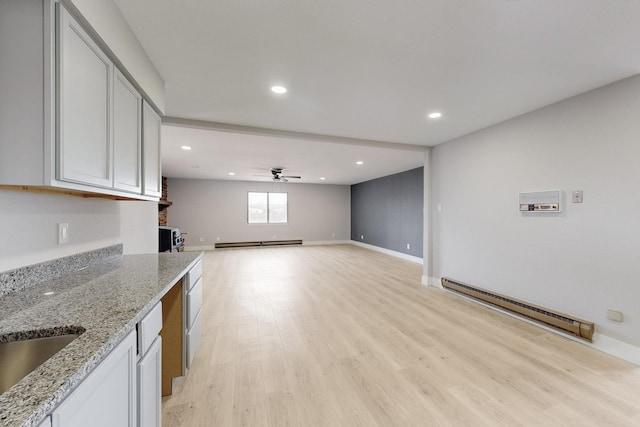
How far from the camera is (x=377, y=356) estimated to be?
230cm

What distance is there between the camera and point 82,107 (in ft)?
4.00

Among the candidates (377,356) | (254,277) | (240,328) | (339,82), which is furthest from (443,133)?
(254,277)

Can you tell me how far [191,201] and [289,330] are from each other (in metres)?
6.99

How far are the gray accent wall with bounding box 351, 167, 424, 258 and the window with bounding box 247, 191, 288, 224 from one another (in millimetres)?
2677

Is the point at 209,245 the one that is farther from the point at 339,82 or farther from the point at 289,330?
the point at 339,82

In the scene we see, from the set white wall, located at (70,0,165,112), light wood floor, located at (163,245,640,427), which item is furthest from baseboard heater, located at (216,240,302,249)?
white wall, located at (70,0,165,112)

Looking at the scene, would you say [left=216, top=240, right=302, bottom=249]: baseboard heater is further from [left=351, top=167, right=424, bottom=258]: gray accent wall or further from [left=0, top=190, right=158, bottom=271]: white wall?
[left=0, top=190, right=158, bottom=271]: white wall

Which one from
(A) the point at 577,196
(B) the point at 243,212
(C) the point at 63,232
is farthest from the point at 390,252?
(C) the point at 63,232

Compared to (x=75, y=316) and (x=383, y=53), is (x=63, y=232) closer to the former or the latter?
(x=75, y=316)

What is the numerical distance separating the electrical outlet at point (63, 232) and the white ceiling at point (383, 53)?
1.28 meters

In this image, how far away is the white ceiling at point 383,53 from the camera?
1.52 meters

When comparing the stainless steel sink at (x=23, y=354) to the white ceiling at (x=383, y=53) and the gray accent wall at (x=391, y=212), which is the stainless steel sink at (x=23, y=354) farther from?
the gray accent wall at (x=391, y=212)

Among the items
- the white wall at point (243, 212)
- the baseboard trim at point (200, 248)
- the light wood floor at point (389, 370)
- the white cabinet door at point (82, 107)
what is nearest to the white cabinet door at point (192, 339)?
the light wood floor at point (389, 370)

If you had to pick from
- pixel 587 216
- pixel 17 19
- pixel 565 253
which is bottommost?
pixel 565 253
